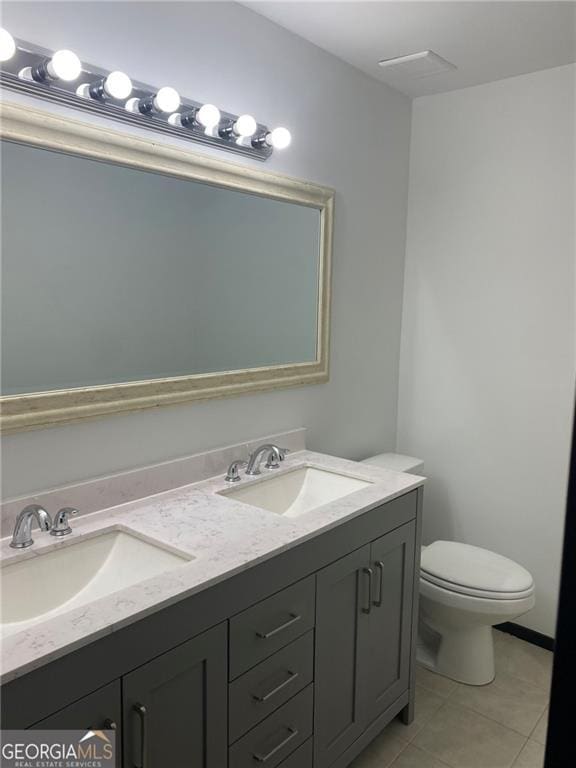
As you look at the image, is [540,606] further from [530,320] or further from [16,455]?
[16,455]

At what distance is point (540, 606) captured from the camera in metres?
2.60

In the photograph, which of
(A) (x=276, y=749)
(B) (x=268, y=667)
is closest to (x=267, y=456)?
(B) (x=268, y=667)

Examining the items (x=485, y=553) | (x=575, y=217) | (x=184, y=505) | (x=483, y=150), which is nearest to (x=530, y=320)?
(x=575, y=217)

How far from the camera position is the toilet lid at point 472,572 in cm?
217

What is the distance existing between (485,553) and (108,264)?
1838mm

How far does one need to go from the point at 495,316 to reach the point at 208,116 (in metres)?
1.52

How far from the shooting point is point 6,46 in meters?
1.30

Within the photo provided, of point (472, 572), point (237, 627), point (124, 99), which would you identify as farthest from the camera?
point (472, 572)

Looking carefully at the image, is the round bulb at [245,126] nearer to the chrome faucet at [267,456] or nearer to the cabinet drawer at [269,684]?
the chrome faucet at [267,456]

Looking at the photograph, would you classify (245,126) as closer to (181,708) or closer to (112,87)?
(112,87)

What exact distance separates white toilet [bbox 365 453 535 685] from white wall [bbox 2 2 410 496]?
0.62 metres

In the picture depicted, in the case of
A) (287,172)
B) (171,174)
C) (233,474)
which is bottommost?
(233,474)

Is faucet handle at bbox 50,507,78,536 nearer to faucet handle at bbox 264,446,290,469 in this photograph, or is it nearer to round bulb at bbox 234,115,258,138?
faucet handle at bbox 264,446,290,469

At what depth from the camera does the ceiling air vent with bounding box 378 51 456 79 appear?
2.27 meters
